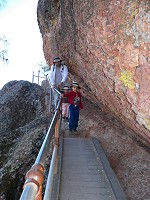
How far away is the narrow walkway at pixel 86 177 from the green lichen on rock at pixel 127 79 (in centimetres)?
171

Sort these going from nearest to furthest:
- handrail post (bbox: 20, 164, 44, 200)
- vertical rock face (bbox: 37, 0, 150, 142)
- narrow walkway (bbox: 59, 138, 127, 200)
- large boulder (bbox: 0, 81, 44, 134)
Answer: handrail post (bbox: 20, 164, 44, 200) → narrow walkway (bbox: 59, 138, 127, 200) → vertical rock face (bbox: 37, 0, 150, 142) → large boulder (bbox: 0, 81, 44, 134)

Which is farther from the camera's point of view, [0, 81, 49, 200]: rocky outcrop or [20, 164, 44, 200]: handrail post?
[0, 81, 49, 200]: rocky outcrop

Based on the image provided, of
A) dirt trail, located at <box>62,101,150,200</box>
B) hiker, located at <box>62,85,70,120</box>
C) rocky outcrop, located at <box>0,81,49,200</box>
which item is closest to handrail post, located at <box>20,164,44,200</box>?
dirt trail, located at <box>62,101,150,200</box>

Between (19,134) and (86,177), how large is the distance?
536 centimetres

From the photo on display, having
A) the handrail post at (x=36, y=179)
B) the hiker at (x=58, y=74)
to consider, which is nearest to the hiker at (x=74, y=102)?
the hiker at (x=58, y=74)

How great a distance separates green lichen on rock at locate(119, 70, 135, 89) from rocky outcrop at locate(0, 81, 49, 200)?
3621 mm

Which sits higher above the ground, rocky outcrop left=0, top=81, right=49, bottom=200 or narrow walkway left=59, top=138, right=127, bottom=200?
narrow walkway left=59, top=138, right=127, bottom=200

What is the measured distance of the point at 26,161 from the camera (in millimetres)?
7125

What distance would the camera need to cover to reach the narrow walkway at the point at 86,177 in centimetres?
396

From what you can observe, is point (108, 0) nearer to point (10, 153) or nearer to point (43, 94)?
point (10, 153)

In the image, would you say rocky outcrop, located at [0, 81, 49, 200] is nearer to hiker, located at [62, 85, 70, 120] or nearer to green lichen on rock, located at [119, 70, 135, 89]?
hiker, located at [62, 85, 70, 120]

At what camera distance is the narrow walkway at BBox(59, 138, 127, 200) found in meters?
3.96

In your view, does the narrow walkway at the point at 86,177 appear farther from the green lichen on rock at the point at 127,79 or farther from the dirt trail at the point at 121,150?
the green lichen on rock at the point at 127,79

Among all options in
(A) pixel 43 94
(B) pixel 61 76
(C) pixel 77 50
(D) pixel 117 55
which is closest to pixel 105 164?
(D) pixel 117 55
